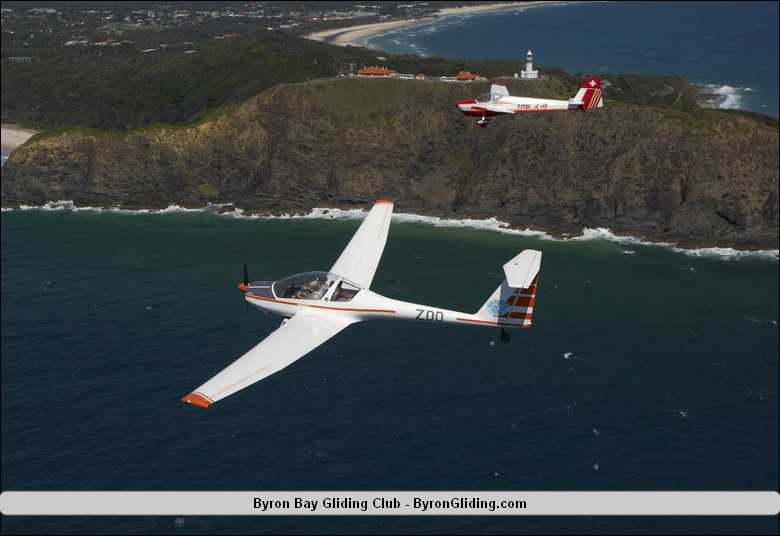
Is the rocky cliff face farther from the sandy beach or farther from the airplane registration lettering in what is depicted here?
the airplane registration lettering

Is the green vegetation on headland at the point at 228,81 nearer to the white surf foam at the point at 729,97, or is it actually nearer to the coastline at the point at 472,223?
the white surf foam at the point at 729,97

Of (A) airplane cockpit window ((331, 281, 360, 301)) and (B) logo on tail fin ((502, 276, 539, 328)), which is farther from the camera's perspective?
(A) airplane cockpit window ((331, 281, 360, 301))

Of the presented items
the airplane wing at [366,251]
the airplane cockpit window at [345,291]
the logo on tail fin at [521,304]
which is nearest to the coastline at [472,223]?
the airplane wing at [366,251]

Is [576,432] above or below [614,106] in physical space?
below

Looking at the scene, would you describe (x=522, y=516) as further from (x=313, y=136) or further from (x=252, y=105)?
(x=252, y=105)

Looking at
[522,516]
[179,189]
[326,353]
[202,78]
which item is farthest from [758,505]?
[202,78]

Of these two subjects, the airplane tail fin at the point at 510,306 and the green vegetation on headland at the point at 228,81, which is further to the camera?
the green vegetation on headland at the point at 228,81

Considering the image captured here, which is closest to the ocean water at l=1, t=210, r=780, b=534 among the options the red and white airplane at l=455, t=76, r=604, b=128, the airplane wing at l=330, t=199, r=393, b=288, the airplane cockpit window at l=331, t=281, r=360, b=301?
the airplane wing at l=330, t=199, r=393, b=288
